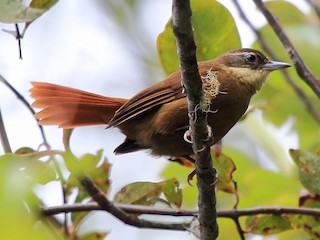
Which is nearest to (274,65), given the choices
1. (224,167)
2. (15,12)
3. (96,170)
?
(224,167)

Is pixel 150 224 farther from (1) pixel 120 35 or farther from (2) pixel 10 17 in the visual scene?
(1) pixel 120 35

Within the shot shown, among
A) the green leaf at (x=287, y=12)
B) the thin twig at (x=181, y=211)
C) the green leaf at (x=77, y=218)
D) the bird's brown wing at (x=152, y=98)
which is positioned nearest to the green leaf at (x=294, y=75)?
the green leaf at (x=287, y=12)

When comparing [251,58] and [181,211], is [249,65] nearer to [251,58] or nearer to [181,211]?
[251,58]

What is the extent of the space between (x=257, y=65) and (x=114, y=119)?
3.64ft

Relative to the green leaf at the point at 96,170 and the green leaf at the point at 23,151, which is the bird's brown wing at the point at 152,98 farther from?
the green leaf at the point at 23,151

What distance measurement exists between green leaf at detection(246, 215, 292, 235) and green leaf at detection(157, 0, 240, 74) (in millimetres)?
894

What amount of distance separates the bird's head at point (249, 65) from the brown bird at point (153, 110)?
6cm

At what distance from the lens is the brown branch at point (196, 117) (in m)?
1.54

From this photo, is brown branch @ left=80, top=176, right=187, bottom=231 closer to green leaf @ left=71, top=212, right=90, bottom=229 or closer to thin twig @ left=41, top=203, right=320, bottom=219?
thin twig @ left=41, top=203, right=320, bottom=219

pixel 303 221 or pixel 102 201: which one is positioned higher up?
pixel 102 201

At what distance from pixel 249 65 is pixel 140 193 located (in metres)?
1.28

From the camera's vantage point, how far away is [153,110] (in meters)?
3.12

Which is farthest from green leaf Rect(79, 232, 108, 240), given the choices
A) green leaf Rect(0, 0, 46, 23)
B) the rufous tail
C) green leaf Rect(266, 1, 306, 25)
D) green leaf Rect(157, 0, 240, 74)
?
green leaf Rect(266, 1, 306, 25)

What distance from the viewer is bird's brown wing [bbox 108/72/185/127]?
3006mm
